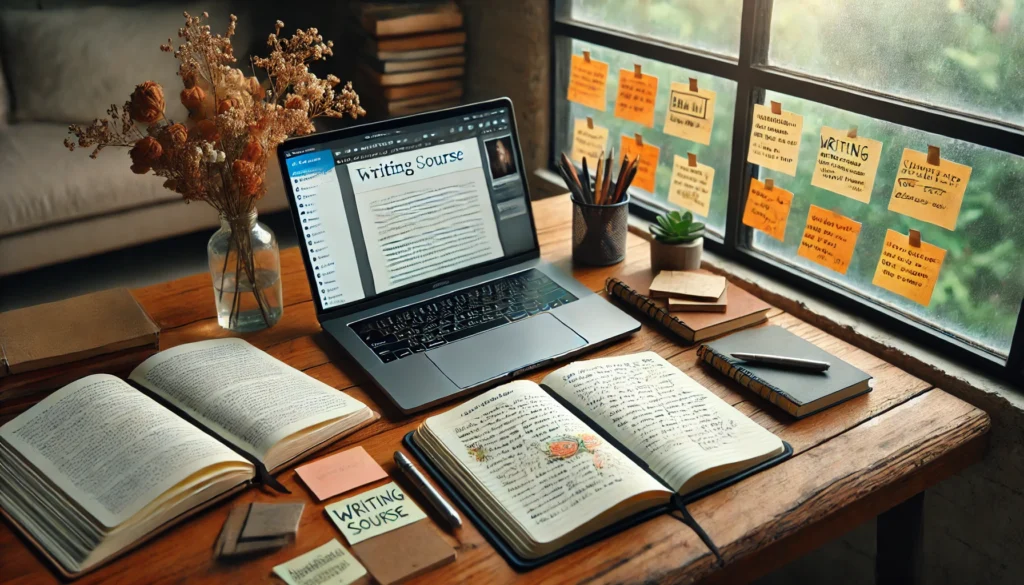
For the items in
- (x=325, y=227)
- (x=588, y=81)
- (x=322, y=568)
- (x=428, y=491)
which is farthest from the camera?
(x=588, y=81)

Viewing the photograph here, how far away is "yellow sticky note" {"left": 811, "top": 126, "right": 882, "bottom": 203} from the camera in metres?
1.34

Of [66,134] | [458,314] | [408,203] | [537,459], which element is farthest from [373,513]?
[66,134]

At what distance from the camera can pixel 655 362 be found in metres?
1.18

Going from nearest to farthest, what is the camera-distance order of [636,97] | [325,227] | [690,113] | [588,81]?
[325,227] → [690,113] → [636,97] → [588,81]

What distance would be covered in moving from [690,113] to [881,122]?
0.42 m

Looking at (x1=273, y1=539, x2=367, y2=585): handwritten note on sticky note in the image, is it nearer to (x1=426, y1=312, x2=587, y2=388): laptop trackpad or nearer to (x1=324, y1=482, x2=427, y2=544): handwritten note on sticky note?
(x1=324, y1=482, x2=427, y2=544): handwritten note on sticky note

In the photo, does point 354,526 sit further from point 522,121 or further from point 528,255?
point 522,121

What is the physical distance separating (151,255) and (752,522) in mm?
2284

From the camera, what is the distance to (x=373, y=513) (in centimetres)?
93

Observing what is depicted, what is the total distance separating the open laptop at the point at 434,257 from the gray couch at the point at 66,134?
1252mm

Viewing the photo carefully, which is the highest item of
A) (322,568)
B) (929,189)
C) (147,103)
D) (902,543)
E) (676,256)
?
(147,103)

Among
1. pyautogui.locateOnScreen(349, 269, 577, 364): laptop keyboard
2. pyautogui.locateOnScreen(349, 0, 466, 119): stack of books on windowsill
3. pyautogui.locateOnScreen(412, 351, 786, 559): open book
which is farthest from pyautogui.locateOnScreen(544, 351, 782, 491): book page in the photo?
pyautogui.locateOnScreen(349, 0, 466, 119): stack of books on windowsill

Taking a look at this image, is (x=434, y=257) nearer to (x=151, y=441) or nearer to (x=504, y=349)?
(x=504, y=349)

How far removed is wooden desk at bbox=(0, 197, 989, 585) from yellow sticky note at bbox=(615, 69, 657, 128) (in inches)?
23.7
